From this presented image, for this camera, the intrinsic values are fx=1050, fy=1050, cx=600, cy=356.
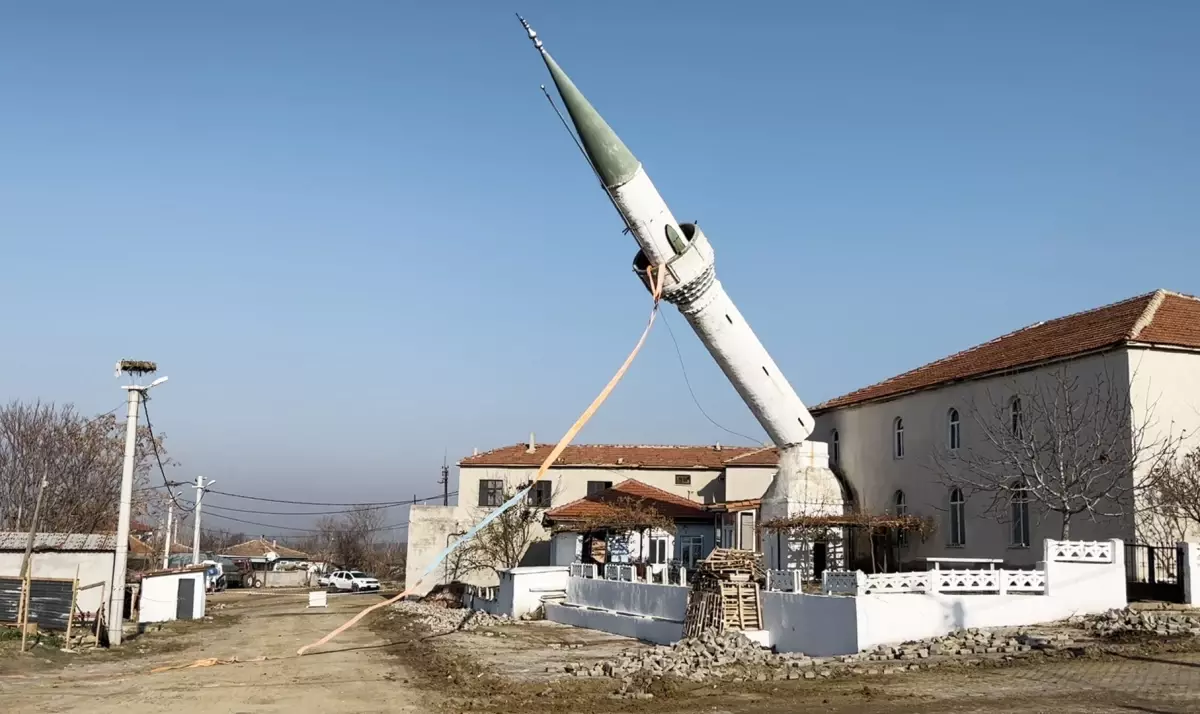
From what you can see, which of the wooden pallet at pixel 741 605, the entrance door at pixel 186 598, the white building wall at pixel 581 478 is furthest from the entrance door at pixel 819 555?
the entrance door at pixel 186 598

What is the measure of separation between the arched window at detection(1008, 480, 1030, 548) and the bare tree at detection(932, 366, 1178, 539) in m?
0.03

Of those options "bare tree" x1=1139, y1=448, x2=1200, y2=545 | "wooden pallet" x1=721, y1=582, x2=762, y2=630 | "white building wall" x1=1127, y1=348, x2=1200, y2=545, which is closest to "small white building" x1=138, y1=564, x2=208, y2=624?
"wooden pallet" x1=721, y1=582, x2=762, y2=630

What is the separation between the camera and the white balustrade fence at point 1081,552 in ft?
63.9

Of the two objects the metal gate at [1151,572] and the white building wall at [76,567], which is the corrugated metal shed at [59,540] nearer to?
the white building wall at [76,567]

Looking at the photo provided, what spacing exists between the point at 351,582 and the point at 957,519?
36.7 meters

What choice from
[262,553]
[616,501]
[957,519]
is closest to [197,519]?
[616,501]

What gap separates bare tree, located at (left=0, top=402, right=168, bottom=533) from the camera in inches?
1555

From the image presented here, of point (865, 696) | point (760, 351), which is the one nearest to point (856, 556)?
point (760, 351)

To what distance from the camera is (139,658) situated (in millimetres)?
22016

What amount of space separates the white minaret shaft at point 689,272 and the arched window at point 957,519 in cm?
424

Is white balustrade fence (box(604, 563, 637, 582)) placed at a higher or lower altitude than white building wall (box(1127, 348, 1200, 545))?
lower

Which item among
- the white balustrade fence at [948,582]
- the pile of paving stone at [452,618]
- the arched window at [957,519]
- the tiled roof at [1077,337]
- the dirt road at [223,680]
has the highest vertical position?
the tiled roof at [1077,337]

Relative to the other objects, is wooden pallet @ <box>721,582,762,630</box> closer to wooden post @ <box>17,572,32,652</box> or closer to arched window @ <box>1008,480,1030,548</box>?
arched window @ <box>1008,480,1030,548</box>

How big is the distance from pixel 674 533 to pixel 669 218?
1457 cm
